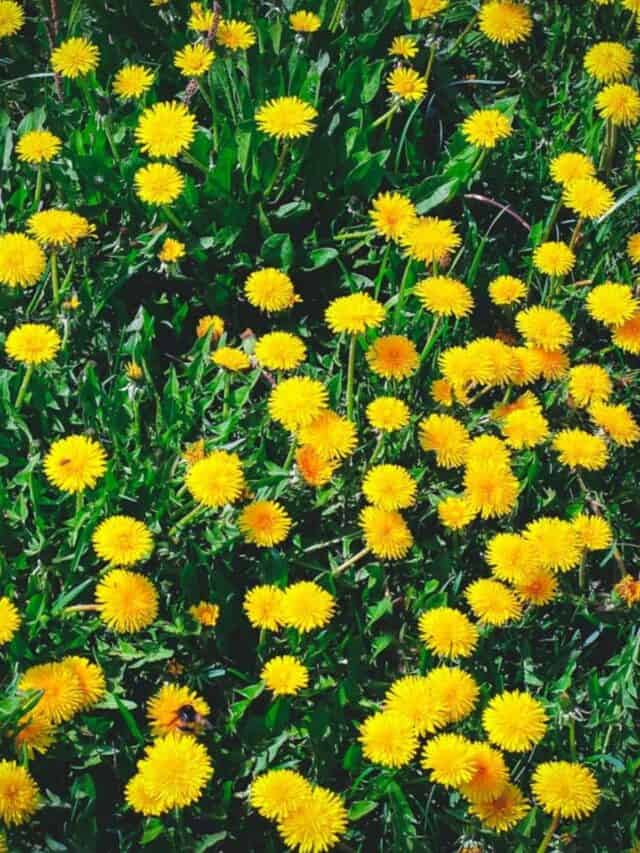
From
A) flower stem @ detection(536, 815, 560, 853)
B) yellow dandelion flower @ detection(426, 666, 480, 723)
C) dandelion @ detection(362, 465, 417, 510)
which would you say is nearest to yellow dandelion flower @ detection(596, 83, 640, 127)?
dandelion @ detection(362, 465, 417, 510)

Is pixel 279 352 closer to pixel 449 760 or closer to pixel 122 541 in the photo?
pixel 122 541

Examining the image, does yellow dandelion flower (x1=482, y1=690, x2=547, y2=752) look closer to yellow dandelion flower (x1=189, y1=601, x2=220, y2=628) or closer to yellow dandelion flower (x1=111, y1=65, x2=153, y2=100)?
yellow dandelion flower (x1=189, y1=601, x2=220, y2=628)

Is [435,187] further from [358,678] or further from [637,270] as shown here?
[358,678]

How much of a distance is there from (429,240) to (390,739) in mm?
1296

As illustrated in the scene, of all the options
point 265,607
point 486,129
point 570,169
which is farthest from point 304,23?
point 265,607

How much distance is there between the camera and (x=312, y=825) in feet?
7.07

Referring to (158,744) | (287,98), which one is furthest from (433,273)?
(158,744)

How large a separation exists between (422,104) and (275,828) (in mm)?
2146

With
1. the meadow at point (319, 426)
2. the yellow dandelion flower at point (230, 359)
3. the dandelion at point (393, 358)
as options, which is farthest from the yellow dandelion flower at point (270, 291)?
the dandelion at point (393, 358)

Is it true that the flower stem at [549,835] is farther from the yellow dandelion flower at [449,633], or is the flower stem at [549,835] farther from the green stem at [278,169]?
the green stem at [278,169]

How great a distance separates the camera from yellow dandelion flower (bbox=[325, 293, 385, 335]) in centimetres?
274

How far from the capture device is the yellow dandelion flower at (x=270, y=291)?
286 centimetres

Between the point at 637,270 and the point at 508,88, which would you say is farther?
the point at 508,88

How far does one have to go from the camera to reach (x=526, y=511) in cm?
285
